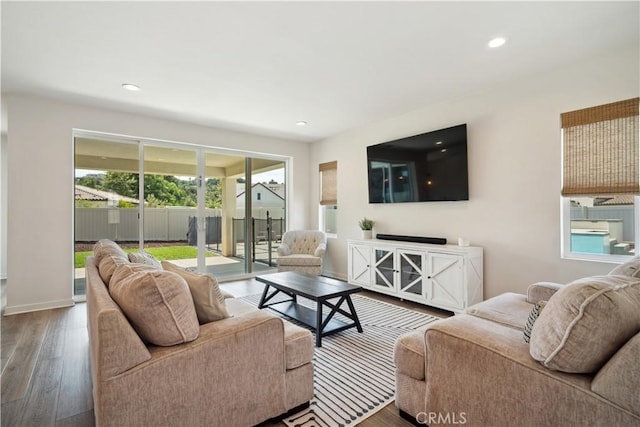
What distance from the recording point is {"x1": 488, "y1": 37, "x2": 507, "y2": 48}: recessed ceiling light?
2443mm

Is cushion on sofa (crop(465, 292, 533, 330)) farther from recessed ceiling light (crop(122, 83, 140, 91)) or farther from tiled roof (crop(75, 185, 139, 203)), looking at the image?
tiled roof (crop(75, 185, 139, 203))

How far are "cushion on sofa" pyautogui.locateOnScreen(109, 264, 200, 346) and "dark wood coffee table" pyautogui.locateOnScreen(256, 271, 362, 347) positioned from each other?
1.38 m

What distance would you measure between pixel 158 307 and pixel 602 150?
355 centimetres

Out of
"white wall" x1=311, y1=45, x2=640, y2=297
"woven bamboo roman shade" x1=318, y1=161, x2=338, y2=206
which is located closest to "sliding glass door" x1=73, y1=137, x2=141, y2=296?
"woven bamboo roman shade" x1=318, y1=161, x2=338, y2=206

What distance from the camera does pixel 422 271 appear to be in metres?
3.65

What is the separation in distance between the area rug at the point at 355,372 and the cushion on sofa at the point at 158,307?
0.81 metres

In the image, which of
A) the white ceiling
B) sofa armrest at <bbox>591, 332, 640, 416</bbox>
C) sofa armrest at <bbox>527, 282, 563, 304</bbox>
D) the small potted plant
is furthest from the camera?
the small potted plant

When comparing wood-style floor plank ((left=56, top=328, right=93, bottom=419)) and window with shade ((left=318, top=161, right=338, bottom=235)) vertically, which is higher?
window with shade ((left=318, top=161, right=338, bottom=235))

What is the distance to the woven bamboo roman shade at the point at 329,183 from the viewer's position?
551 cm

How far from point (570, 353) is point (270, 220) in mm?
4971

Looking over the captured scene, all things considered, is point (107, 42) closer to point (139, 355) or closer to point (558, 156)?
point (139, 355)

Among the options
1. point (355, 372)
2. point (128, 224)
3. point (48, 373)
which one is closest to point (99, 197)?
point (128, 224)

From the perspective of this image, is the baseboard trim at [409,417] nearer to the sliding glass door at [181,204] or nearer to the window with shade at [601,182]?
the window with shade at [601,182]

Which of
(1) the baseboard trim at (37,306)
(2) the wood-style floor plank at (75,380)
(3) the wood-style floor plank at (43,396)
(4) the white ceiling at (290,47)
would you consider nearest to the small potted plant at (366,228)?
(4) the white ceiling at (290,47)
